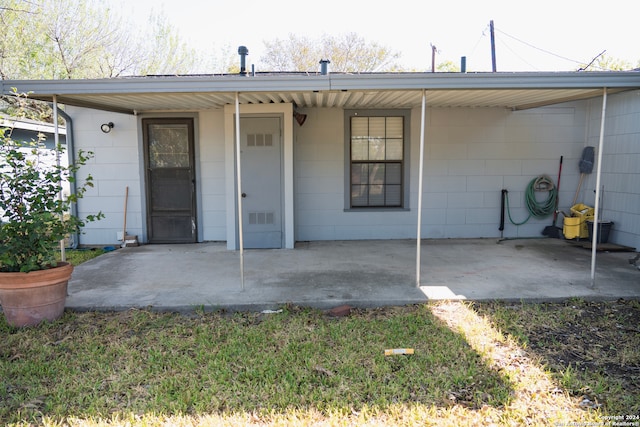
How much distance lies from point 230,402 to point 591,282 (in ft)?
12.6

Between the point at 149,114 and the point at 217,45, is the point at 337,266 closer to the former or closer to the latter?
the point at 149,114

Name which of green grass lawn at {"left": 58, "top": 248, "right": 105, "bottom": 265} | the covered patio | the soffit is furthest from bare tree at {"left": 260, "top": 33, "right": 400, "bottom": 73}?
the covered patio

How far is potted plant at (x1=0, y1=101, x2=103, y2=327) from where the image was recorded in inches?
142

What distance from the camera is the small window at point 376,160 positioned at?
23.7ft

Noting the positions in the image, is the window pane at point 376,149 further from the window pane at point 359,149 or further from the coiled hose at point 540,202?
the coiled hose at point 540,202

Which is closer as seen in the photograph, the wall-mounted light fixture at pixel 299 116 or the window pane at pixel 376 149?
the wall-mounted light fixture at pixel 299 116

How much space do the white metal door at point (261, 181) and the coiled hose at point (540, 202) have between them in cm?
381

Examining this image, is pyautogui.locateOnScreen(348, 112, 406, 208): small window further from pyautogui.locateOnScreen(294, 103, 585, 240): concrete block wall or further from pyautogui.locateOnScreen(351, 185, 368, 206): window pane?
pyautogui.locateOnScreen(294, 103, 585, 240): concrete block wall

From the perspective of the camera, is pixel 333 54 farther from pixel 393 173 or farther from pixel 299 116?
pixel 299 116

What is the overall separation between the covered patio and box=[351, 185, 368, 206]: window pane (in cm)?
86

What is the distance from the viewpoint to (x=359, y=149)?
727cm

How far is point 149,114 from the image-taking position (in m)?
6.94

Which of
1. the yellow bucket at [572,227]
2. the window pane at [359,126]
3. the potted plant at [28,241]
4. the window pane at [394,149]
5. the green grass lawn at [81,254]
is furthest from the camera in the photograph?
the window pane at [394,149]

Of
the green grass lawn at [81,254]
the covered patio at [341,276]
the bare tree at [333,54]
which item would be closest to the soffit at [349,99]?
the covered patio at [341,276]
